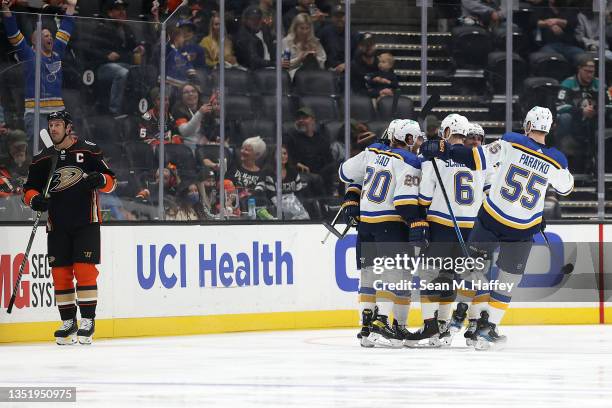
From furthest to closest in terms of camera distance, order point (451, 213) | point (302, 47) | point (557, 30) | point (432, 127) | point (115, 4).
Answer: point (557, 30) → point (302, 47) → point (432, 127) → point (115, 4) → point (451, 213)

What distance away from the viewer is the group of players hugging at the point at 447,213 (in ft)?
28.7

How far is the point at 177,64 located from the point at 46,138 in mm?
1778

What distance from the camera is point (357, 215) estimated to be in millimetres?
9211

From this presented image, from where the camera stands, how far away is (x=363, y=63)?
1229 centimetres

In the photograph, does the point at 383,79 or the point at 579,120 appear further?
the point at 383,79

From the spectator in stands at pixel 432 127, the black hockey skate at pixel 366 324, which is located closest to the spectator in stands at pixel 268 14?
the spectator in stands at pixel 432 127

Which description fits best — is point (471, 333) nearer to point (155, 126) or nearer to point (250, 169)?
point (250, 169)

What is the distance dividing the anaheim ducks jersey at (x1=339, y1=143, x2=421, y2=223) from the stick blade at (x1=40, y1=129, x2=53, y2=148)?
7.09 feet

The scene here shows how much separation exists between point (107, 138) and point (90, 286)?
1716mm

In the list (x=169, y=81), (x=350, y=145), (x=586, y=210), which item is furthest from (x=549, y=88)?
(x=169, y=81)

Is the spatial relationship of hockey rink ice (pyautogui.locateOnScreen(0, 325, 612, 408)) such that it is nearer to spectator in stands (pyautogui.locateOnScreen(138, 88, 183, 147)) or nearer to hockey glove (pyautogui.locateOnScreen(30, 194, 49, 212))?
hockey glove (pyautogui.locateOnScreen(30, 194, 49, 212))

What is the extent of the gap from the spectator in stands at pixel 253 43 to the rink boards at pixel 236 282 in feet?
5.55

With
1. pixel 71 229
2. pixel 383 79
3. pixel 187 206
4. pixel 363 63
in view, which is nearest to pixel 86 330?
pixel 71 229

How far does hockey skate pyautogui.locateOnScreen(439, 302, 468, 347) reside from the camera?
9087 mm
